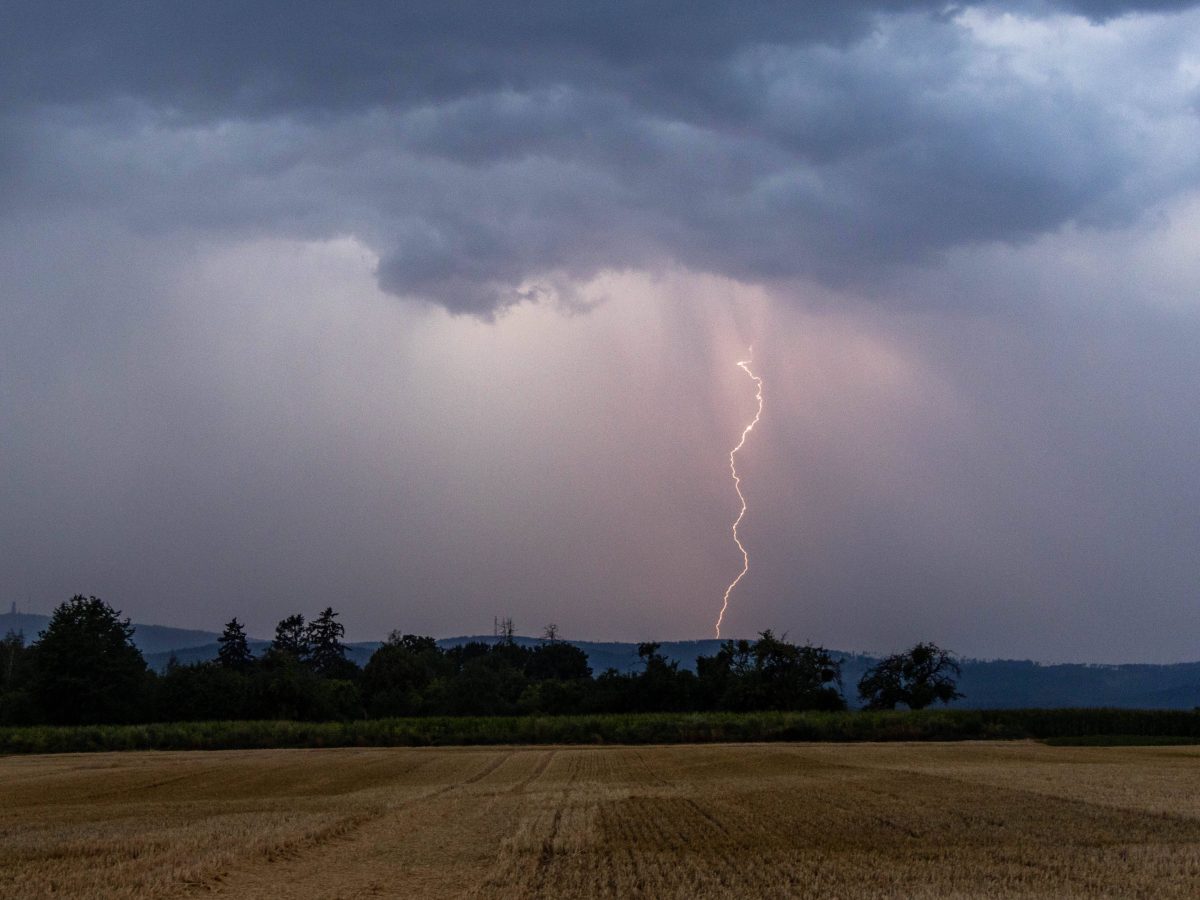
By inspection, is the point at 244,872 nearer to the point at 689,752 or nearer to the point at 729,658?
the point at 689,752

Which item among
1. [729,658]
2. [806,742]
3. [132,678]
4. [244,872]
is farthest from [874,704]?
[244,872]

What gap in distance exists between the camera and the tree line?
82.6m

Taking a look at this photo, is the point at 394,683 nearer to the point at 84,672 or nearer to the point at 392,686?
the point at 392,686

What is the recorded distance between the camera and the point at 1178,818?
77.0 ft

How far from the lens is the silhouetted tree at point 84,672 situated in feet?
269

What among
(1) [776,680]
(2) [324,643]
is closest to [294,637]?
(2) [324,643]

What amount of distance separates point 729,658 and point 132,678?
5001 cm

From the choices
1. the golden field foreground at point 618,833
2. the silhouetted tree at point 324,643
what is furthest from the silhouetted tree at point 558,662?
the golden field foreground at point 618,833

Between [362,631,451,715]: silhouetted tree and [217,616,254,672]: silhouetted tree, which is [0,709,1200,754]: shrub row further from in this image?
[217,616,254,672]: silhouetted tree

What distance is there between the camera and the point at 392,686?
10400 cm

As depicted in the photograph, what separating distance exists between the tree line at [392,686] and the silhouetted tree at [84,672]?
0.08 meters

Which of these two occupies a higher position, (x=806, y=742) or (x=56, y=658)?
(x=56, y=658)

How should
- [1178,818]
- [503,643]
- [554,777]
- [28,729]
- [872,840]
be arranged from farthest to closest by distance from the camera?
[503,643] → [28,729] → [554,777] → [1178,818] → [872,840]

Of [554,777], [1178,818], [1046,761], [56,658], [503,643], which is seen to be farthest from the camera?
[503,643]
